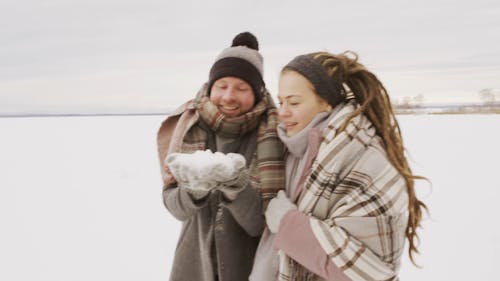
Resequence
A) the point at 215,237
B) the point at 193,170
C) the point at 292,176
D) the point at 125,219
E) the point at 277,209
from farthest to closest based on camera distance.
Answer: the point at 125,219 → the point at 215,237 → the point at 292,176 → the point at 277,209 → the point at 193,170

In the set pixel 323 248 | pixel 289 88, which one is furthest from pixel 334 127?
pixel 323 248

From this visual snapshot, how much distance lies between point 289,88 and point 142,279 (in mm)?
2812

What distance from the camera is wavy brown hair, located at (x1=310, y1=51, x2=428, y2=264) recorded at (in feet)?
4.45

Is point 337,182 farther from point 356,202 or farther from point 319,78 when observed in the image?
point 319,78

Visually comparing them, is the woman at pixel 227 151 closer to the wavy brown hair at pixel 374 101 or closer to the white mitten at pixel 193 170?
the white mitten at pixel 193 170

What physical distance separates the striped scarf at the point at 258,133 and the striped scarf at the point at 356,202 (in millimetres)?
185

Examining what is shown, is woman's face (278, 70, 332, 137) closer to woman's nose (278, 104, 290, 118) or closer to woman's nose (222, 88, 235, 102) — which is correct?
woman's nose (278, 104, 290, 118)

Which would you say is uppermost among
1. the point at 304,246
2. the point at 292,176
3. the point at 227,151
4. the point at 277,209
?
the point at 227,151

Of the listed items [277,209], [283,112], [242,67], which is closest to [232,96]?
[242,67]

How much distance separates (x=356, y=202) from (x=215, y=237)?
1.98 feet

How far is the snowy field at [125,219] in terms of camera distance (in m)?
3.81

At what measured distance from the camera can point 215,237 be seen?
1.58 meters

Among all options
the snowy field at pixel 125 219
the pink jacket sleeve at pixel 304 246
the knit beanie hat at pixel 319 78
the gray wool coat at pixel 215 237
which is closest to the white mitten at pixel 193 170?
the gray wool coat at pixel 215 237

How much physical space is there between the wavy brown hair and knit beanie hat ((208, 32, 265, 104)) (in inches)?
11.0
